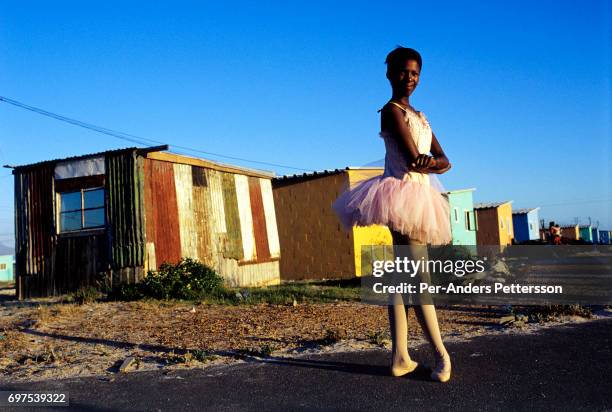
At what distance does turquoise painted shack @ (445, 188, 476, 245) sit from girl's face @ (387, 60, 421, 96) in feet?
86.1

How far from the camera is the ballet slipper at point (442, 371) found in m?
2.75

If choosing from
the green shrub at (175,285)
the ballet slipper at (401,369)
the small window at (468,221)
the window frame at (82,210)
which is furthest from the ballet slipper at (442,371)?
the small window at (468,221)

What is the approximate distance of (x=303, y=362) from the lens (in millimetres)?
3453

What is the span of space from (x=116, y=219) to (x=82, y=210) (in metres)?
1.26

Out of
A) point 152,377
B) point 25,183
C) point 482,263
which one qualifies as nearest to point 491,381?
point 152,377

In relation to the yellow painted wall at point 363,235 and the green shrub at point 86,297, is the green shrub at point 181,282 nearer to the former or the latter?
the green shrub at point 86,297

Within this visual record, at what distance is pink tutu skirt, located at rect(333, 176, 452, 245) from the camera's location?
2916mm

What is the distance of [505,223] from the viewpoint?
37.9m

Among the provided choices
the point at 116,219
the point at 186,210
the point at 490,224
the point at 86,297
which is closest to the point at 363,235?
the point at 186,210

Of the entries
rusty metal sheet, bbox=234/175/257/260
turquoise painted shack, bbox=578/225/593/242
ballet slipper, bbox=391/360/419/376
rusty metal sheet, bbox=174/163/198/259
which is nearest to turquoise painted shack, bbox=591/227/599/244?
turquoise painted shack, bbox=578/225/593/242

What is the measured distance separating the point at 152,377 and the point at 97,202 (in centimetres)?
1034

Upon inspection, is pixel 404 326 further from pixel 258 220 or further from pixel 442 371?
pixel 258 220

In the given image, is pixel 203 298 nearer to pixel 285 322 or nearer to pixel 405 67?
pixel 285 322

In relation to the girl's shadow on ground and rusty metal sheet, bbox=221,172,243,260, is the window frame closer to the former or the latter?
rusty metal sheet, bbox=221,172,243,260
